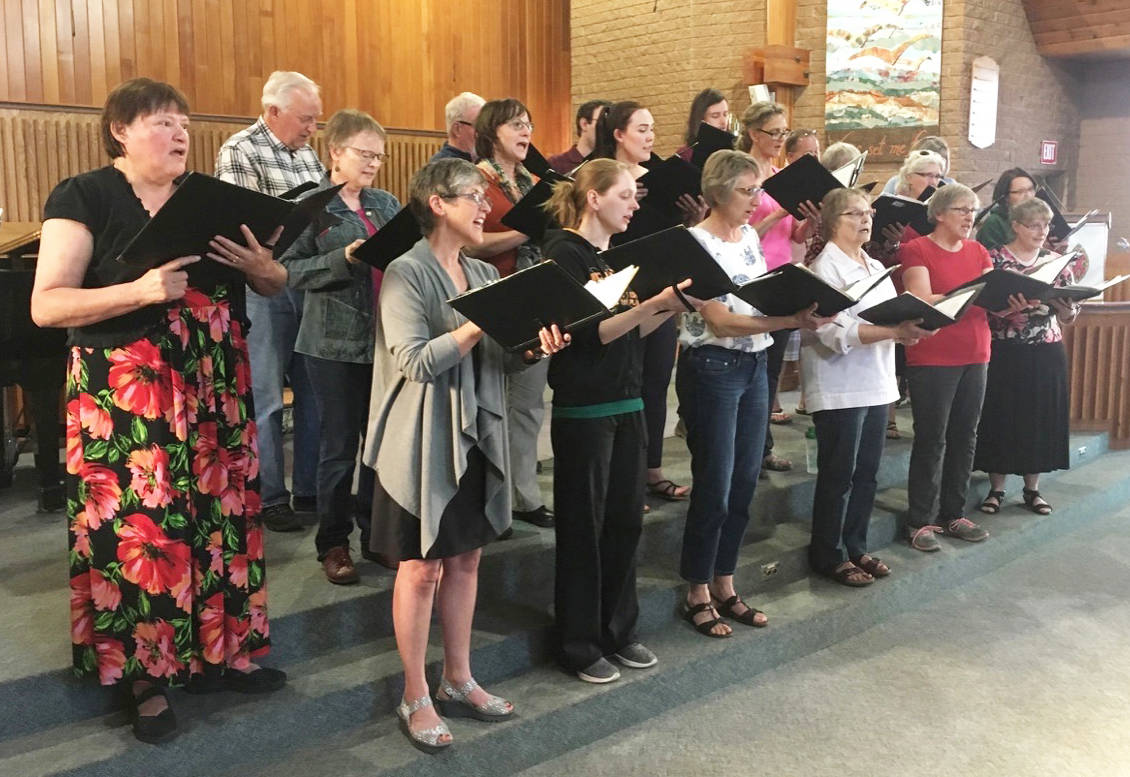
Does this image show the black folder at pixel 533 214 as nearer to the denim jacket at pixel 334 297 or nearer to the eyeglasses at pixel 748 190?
the denim jacket at pixel 334 297

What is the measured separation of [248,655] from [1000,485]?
137 inches

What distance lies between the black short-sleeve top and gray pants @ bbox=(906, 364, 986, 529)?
2.82 meters

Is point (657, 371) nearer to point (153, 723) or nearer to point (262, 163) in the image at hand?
point (262, 163)

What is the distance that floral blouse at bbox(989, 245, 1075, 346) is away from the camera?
4242 mm

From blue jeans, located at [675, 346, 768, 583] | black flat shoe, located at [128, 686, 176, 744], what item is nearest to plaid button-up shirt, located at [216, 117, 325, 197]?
blue jeans, located at [675, 346, 768, 583]

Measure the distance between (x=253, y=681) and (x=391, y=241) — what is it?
1079mm

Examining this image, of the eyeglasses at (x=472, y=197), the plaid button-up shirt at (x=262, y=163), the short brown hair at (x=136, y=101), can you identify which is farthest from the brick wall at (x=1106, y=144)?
the short brown hair at (x=136, y=101)

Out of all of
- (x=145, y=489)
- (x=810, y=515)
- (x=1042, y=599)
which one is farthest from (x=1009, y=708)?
(x=145, y=489)

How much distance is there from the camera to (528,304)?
2057mm

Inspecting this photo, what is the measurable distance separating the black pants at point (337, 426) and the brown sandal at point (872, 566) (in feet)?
6.15

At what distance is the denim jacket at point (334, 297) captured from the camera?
265 centimetres

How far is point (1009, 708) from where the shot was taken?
2912mm

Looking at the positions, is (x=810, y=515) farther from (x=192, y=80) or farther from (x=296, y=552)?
(x=192, y=80)

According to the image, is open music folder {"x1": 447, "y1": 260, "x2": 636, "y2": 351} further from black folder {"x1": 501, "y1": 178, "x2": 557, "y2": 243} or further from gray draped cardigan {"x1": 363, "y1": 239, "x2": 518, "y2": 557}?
black folder {"x1": 501, "y1": 178, "x2": 557, "y2": 243}
